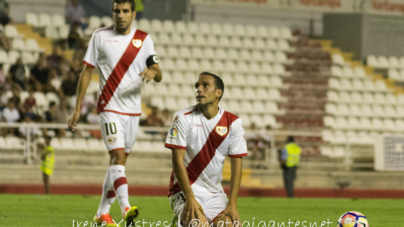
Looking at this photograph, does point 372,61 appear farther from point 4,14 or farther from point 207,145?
point 207,145

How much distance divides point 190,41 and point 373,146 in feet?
22.8

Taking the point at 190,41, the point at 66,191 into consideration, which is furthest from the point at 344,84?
the point at 66,191

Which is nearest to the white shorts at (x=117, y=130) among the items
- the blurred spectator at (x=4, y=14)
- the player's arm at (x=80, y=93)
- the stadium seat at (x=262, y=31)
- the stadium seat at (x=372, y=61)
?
the player's arm at (x=80, y=93)

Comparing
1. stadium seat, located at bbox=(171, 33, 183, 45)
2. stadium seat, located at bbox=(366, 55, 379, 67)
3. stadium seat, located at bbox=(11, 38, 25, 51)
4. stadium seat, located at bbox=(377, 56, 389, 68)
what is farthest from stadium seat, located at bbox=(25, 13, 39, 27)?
stadium seat, located at bbox=(377, 56, 389, 68)

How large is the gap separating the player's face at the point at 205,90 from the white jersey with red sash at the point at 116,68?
156 cm

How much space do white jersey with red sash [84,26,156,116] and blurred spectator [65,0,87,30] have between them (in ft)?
46.6

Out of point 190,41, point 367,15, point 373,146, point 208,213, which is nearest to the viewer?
point 208,213

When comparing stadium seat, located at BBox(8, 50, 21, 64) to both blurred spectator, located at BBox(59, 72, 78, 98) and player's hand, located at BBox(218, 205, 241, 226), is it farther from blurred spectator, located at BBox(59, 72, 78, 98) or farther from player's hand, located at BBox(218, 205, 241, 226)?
player's hand, located at BBox(218, 205, 241, 226)

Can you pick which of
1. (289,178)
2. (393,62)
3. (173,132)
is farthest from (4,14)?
(173,132)

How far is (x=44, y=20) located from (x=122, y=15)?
14.7 m

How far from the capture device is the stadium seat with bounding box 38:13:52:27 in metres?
20.5

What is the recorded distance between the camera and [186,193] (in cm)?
521

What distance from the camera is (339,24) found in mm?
24938

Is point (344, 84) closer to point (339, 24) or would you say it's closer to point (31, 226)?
point (339, 24)
